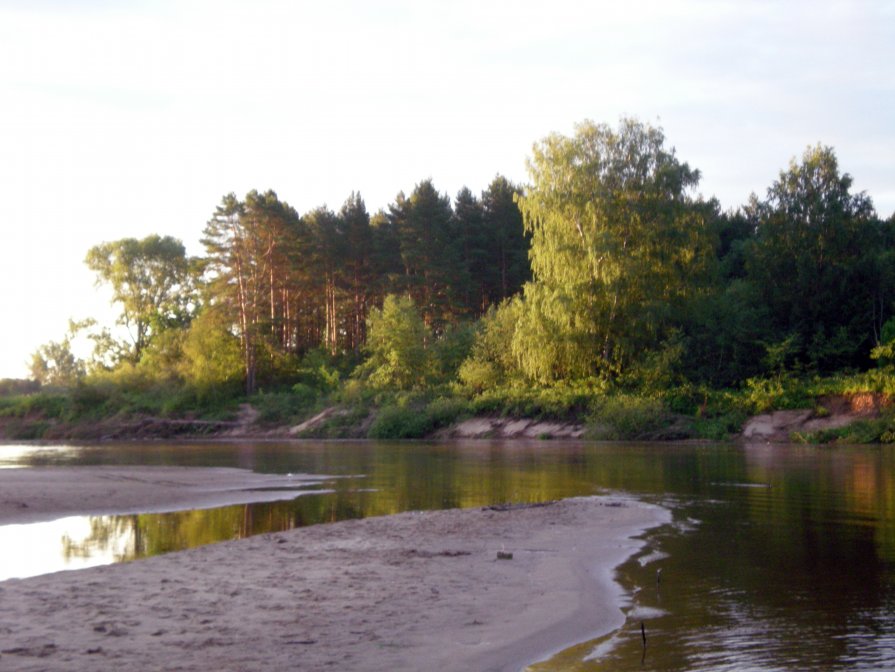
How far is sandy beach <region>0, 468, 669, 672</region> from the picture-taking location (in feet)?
25.2

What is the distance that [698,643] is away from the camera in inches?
339

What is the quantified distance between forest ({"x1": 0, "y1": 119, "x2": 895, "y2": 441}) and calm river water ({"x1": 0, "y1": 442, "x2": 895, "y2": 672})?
17.5m

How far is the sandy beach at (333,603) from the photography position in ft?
25.2

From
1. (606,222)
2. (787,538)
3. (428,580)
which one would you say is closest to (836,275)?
(606,222)

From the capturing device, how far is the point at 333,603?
9.49m

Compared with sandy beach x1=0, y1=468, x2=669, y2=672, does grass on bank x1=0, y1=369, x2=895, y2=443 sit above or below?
above

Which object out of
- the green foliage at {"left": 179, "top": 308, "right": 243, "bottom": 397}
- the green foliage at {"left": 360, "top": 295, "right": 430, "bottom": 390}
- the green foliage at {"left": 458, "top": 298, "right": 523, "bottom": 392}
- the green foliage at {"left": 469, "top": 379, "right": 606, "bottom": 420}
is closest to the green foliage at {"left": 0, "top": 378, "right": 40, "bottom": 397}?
the green foliage at {"left": 179, "top": 308, "right": 243, "bottom": 397}

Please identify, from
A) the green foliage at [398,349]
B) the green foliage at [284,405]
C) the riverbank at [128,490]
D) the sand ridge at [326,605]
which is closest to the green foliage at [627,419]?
the green foliage at [398,349]

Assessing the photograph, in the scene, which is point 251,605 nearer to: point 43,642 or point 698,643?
point 43,642

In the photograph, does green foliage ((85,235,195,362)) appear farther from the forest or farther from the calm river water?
the calm river water

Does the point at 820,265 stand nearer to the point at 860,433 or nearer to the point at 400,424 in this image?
the point at 860,433

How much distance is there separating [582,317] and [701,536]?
123 ft

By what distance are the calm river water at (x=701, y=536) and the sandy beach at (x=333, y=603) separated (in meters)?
0.67

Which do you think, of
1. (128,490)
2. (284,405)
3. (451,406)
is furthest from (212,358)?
(128,490)
